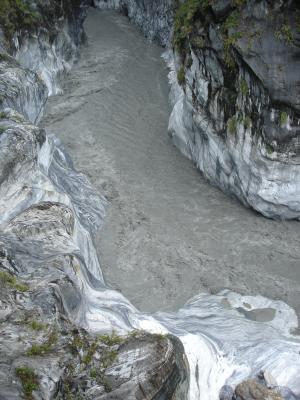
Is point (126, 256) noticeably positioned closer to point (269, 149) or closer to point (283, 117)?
point (269, 149)

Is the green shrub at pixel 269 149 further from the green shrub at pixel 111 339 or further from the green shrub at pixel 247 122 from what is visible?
the green shrub at pixel 111 339

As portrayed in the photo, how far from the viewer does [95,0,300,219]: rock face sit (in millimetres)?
11438

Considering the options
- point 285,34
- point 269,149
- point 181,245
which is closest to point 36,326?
point 181,245

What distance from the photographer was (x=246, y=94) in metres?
12.2

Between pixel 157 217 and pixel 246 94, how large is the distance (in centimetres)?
387

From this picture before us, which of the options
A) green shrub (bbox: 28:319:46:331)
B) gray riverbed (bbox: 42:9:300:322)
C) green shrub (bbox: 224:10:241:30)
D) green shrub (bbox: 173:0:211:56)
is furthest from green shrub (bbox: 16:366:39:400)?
green shrub (bbox: 173:0:211:56)

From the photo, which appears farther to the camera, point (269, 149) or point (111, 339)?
point (269, 149)

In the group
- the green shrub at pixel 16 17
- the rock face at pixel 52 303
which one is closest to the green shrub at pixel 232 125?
the rock face at pixel 52 303

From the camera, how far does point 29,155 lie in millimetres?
10734

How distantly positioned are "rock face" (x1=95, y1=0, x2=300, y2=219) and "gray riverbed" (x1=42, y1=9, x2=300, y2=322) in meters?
0.73

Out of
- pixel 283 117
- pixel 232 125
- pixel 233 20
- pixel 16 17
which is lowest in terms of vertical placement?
pixel 232 125

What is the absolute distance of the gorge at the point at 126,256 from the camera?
6414 millimetres

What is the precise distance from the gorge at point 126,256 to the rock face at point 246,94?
69cm

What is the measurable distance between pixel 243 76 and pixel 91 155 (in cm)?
567
